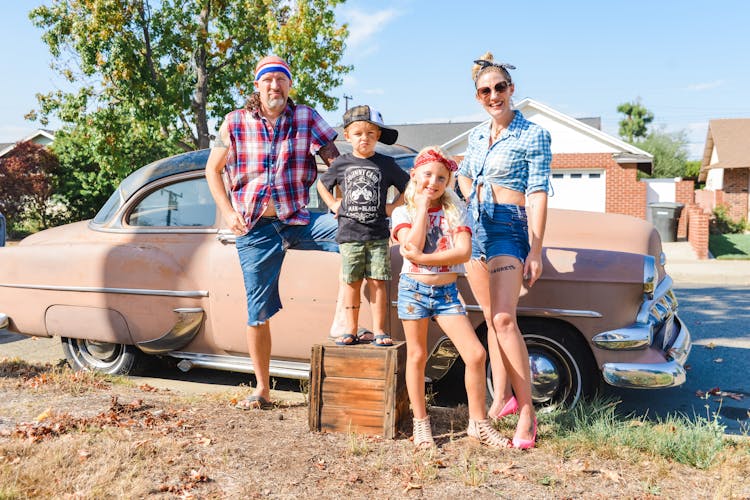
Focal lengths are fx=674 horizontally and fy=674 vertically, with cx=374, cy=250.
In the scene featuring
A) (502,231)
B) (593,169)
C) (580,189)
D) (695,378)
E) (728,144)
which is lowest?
(695,378)

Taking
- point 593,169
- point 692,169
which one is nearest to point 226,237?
point 593,169

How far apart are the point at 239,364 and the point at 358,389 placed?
127 cm

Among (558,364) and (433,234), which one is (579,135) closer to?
(558,364)

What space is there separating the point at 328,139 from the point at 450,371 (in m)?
1.80

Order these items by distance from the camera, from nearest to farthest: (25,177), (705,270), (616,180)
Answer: (705,270) → (25,177) → (616,180)

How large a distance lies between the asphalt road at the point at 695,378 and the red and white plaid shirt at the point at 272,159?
148 cm

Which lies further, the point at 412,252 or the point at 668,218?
the point at 668,218

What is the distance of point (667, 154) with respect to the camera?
43.1 meters

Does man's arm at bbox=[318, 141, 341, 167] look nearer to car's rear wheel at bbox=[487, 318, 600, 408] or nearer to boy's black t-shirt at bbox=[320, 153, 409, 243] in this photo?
boy's black t-shirt at bbox=[320, 153, 409, 243]

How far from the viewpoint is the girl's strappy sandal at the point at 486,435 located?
11.7ft

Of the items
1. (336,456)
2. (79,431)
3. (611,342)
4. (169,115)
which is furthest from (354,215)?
(169,115)

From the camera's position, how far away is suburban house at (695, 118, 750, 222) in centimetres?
2520

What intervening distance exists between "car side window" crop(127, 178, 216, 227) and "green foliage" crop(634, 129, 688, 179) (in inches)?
1609

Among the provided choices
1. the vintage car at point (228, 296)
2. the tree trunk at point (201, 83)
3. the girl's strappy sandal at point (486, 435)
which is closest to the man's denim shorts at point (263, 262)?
the vintage car at point (228, 296)
